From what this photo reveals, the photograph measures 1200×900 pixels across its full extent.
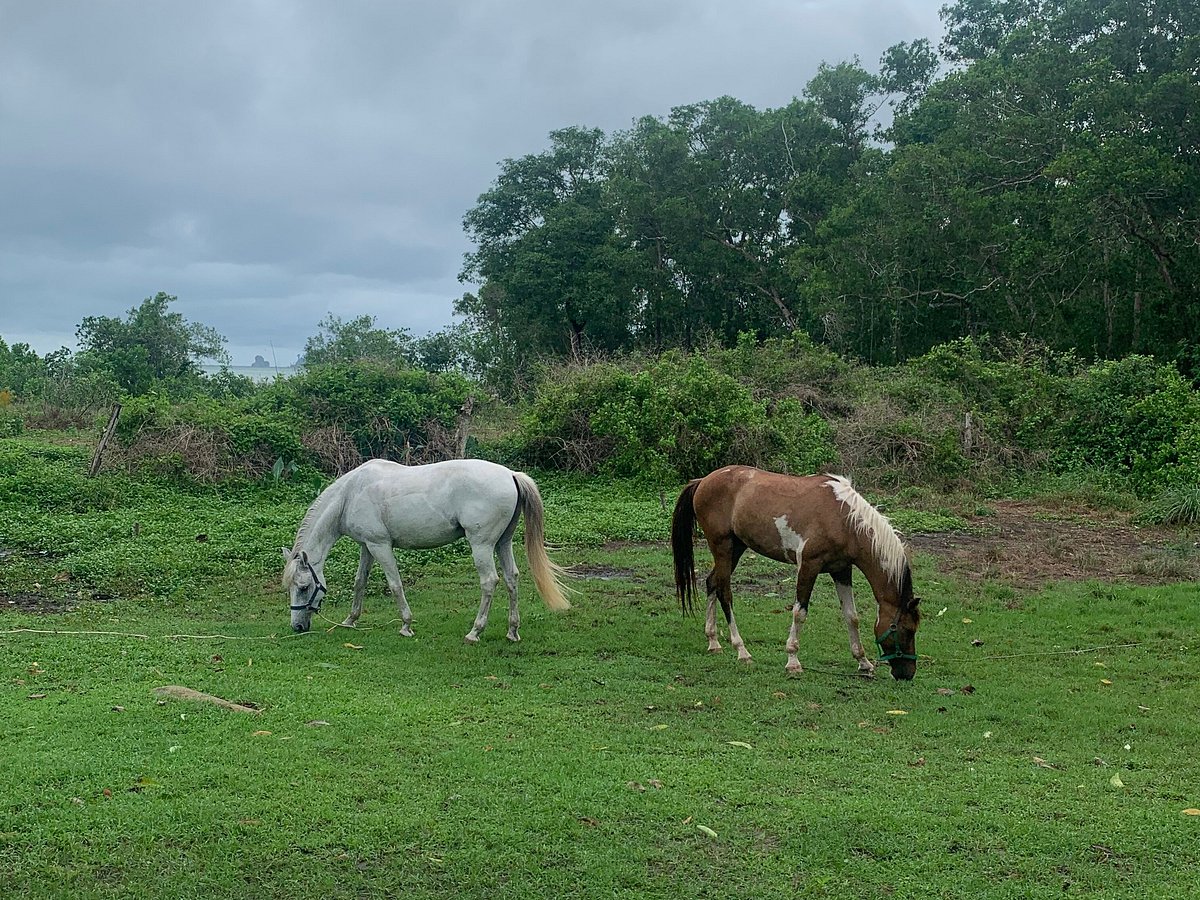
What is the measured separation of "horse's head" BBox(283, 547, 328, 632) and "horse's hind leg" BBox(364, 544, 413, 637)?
1.92 ft

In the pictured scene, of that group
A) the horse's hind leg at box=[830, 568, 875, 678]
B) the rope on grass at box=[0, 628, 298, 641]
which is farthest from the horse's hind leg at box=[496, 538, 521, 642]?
the horse's hind leg at box=[830, 568, 875, 678]

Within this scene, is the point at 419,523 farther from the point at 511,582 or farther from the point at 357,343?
the point at 357,343

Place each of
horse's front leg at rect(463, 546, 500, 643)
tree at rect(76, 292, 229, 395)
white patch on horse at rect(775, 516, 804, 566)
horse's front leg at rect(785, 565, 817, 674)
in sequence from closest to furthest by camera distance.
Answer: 1. horse's front leg at rect(785, 565, 817, 674)
2. white patch on horse at rect(775, 516, 804, 566)
3. horse's front leg at rect(463, 546, 500, 643)
4. tree at rect(76, 292, 229, 395)

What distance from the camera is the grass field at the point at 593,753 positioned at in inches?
175

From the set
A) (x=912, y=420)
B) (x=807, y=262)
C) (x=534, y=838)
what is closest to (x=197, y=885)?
(x=534, y=838)

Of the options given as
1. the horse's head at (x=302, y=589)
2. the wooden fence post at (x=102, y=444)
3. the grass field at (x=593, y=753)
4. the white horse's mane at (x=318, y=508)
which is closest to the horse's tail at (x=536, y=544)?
the grass field at (x=593, y=753)

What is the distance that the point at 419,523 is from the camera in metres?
9.36

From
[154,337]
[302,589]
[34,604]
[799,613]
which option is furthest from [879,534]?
[154,337]

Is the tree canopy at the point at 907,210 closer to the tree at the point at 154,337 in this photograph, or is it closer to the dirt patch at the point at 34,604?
the tree at the point at 154,337

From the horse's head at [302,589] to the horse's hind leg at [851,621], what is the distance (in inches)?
189

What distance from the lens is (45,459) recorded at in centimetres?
1772

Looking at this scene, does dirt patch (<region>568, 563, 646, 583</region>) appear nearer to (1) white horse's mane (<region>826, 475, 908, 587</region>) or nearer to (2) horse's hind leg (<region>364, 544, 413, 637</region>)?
(2) horse's hind leg (<region>364, 544, 413, 637</region>)

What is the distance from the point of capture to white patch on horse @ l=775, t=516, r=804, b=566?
7977 millimetres

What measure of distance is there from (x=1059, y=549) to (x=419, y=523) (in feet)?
29.0
